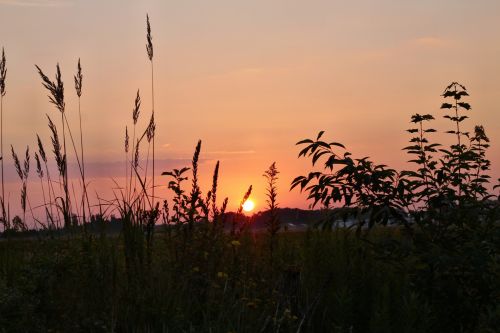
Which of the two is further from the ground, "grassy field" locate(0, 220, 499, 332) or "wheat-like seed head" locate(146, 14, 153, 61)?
"wheat-like seed head" locate(146, 14, 153, 61)

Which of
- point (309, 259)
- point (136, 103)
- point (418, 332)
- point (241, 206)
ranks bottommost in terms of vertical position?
point (418, 332)

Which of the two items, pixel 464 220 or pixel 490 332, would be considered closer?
pixel 490 332

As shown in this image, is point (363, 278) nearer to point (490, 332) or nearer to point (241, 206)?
point (241, 206)

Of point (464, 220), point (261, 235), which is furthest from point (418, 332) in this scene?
point (261, 235)

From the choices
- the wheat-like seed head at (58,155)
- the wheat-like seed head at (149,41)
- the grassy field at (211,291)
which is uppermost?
the wheat-like seed head at (149,41)

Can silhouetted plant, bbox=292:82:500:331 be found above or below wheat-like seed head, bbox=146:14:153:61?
below

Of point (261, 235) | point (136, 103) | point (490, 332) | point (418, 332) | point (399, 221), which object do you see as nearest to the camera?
point (490, 332)

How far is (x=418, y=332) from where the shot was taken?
17.5ft

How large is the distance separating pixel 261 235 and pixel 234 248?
7.33 ft

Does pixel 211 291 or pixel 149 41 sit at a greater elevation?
pixel 149 41

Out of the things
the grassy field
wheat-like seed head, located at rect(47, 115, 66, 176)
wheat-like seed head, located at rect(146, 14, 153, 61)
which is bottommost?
the grassy field

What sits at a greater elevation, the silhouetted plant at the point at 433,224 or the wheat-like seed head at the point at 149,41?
the wheat-like seed head at the point at 149,41

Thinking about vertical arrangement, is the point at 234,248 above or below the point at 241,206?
below

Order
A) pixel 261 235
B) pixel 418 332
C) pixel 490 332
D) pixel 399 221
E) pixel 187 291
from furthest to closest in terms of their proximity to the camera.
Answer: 1. pixel 261 235
2. pixel 399 221
3. pixel 187 291
4. pixel 418 332
5. pixel 490 332
